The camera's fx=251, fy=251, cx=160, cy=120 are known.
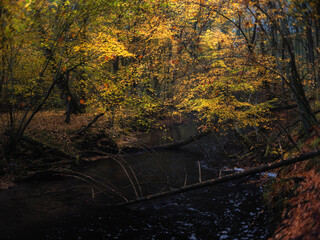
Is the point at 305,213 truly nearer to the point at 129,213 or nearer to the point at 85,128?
the point at 129,213

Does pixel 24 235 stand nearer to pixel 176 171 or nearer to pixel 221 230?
pixel 221 230

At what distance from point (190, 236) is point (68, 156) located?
9473 mm

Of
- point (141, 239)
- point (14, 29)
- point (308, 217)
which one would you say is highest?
point (14, 29)

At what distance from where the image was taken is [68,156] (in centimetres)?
1422

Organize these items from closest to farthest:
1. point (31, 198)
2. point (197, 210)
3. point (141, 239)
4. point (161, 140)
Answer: point (141, 239) < point (197, 210) < point (31, 198) < point (161, 140)

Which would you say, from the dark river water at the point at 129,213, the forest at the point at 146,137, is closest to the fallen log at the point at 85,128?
the forest at the point at 146,137

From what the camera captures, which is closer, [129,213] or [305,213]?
[305,213]

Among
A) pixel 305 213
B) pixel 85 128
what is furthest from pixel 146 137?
pixel 305 213

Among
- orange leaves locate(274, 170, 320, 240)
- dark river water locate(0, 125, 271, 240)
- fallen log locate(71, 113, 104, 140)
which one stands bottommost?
dark river water locate(0, 125, 271, 240)

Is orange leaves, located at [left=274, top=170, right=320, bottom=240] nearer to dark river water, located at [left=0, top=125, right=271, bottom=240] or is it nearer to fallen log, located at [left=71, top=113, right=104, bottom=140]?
dark river water, located at [left=0, top=125, right=271, bottom=240]

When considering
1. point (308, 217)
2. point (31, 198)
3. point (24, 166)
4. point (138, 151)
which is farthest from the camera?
point (138, 151)

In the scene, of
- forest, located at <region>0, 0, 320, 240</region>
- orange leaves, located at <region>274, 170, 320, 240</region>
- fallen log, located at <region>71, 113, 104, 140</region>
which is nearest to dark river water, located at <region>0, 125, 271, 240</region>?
forest, located at <region>0, 0, 320, 240</region>

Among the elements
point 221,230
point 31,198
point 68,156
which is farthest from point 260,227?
point 68,156

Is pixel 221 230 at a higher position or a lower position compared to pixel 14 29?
lower
